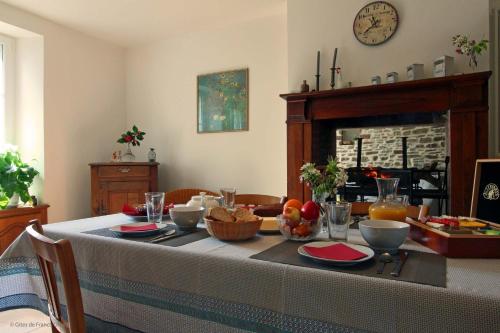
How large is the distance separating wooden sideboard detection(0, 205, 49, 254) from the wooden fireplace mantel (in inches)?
97.0

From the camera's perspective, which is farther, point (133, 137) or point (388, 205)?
point (133, 137)

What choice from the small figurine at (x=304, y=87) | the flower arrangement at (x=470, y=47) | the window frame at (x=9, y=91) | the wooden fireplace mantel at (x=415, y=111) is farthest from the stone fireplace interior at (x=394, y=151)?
the window frame at (x=9, y=91)

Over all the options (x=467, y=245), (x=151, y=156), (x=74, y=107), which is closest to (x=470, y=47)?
(x=467, y=245)

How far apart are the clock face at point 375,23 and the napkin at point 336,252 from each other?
241 centimetres

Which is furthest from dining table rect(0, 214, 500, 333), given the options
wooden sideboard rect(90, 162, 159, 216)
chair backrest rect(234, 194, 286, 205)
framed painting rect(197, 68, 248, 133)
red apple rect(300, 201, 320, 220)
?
framed painting rect(197, 68, 248, 133)

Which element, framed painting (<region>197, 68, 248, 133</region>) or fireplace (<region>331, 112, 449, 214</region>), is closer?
fireplace (<region>331, 112, 449, 214</region>)

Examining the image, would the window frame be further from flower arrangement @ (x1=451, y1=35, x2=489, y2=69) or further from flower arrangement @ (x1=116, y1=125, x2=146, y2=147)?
flower arrangement @ (x1=451, y1=35, x2=489, y2=69)

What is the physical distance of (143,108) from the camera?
4.30 m

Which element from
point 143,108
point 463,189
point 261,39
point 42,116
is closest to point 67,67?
point 42,116

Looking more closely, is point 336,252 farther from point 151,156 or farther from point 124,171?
point 151,156

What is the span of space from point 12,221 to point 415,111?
11.7 ft

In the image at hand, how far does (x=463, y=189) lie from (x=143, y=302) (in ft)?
7.75

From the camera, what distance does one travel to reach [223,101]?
3779 millimetres

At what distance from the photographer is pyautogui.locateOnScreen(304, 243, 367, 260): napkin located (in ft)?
2.88
